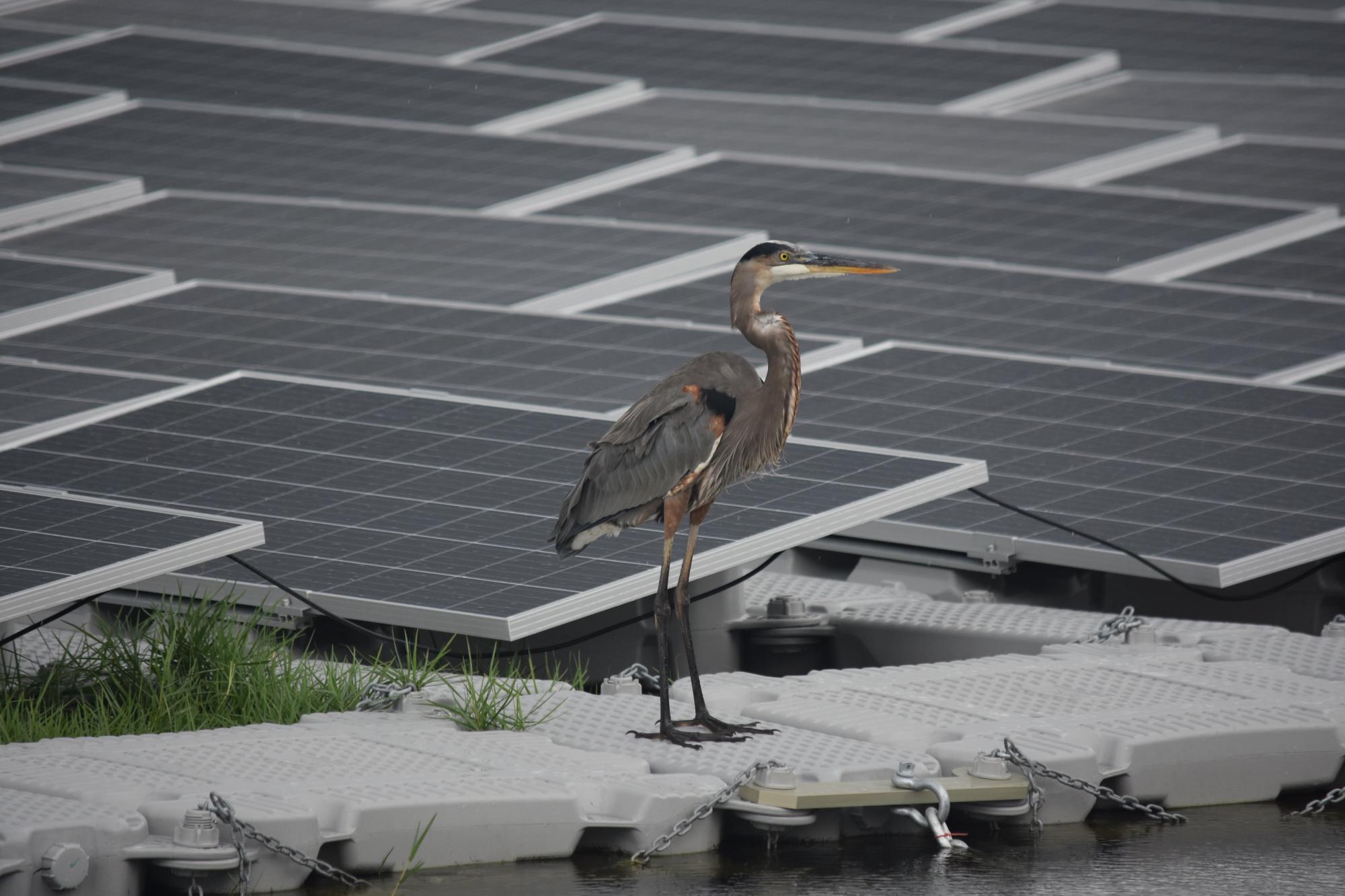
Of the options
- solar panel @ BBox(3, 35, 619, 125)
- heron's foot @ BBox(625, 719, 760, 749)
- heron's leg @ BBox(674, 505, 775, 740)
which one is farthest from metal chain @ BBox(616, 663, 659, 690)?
solar panel @ BBox(3, 35, 619, 125)

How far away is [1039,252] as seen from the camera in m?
18.8

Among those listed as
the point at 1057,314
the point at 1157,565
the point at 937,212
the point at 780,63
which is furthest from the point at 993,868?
the point at 780,63

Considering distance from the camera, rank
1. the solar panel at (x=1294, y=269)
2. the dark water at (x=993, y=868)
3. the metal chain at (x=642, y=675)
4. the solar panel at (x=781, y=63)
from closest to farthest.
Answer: the dark water at (x=993, y=868)
the metal chain at (x=642, y=675)
the solar panel at (x=1294, y=269)
the solar panel at (x=781, y=63)

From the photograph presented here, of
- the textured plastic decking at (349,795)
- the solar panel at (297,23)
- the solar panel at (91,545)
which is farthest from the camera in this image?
the solar panel at (297,23)

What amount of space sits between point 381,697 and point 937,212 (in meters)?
10.8

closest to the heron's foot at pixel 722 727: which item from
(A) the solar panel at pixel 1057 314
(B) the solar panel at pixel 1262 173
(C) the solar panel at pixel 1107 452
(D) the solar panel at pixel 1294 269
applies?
(C) the solar panel at pixel 1107 452

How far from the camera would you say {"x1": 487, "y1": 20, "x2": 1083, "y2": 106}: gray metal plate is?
25.2 meters

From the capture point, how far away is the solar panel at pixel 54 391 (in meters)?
14.2

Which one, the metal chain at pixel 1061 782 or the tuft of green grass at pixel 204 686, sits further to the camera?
the tuft of green grass at pixel 204 686

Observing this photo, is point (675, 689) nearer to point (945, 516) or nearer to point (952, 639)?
point (952, 639)

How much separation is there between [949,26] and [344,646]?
58.8ft

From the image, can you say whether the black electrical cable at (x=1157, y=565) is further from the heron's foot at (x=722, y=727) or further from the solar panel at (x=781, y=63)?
the solar panel at (x=781, y=63)

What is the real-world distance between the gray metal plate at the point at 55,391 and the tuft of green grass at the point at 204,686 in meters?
3.78

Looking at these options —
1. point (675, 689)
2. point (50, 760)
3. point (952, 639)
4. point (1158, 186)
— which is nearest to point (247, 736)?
point (50, 760)
